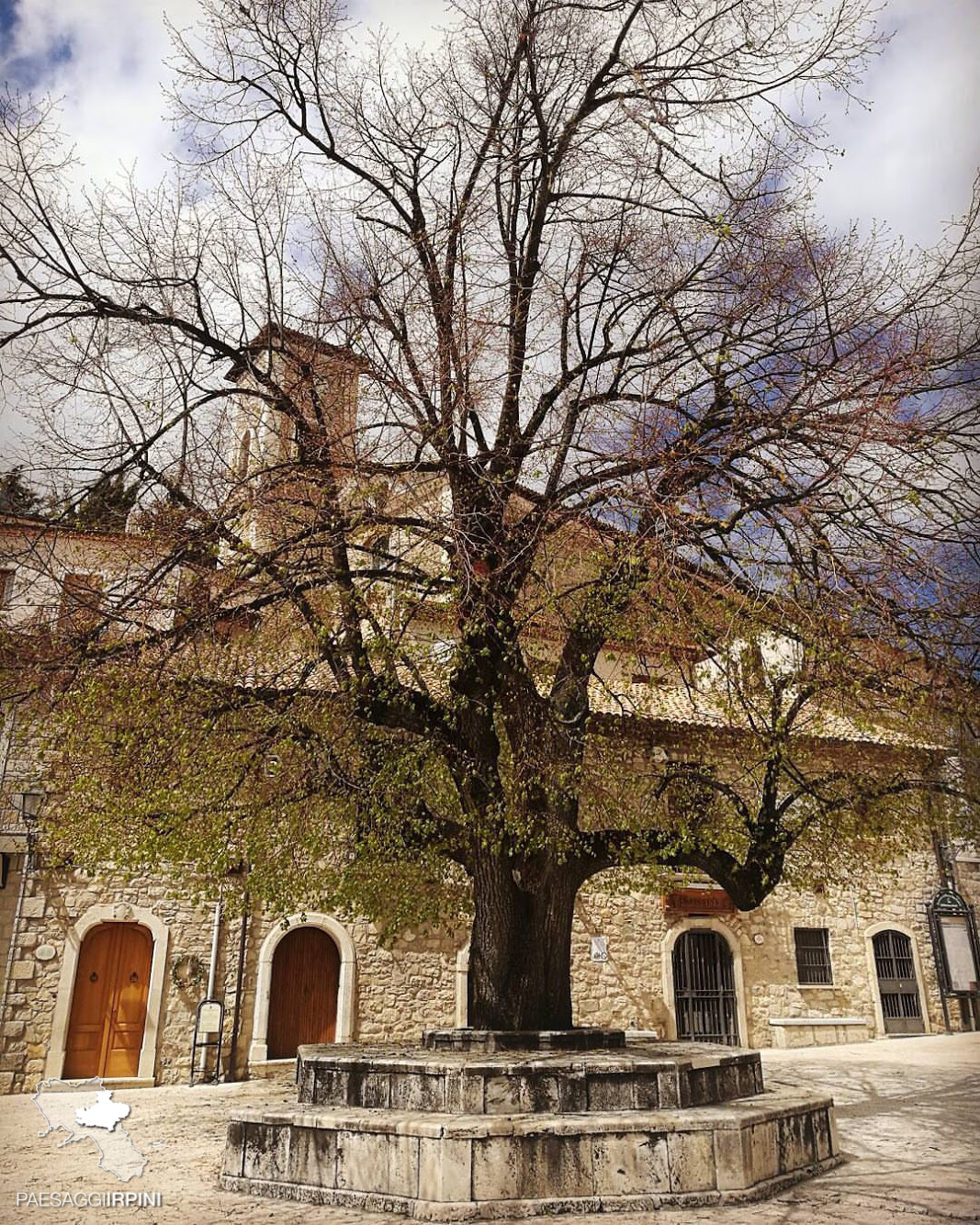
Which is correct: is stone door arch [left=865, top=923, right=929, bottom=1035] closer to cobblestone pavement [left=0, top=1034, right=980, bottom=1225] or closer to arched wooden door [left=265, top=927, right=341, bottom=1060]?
cobblestone pavement [left=0, top=1034, right=980, bottom=1225]

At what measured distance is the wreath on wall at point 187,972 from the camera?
12.8 meters

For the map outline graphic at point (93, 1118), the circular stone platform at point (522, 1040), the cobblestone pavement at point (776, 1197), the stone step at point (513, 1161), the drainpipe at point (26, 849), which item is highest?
the drainpipe at point (26, 849)

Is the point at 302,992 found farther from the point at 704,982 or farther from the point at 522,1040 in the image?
the point at 522,1040

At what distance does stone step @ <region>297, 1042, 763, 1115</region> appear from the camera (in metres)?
5.78

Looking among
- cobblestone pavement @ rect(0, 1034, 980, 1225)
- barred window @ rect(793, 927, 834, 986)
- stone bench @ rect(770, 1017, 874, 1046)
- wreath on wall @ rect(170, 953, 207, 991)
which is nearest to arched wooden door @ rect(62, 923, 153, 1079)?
wreath on wall @ rect(170, 953, 207, 991)

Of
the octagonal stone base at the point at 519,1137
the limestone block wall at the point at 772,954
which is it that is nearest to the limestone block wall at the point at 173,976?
the limestone block wall at the point at 772,954

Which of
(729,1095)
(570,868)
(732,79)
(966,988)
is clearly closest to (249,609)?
(570,868)

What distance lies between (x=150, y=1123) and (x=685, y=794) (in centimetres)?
624

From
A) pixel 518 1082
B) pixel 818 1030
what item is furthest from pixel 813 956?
pixel 518 1082

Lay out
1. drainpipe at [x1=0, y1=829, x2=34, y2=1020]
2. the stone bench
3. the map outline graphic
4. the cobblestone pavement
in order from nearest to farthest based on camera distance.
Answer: the cobblestone pavement < the map outline graphic < drainpipe at [x1=0, y1=829, x2=34, y2=1020] < the stone bench

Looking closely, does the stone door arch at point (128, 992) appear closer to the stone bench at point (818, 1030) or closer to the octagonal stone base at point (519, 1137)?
the octagonal stone base at point (519, 1137)

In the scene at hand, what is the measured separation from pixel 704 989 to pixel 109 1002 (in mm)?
9525

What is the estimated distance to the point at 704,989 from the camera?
1581 centimetres

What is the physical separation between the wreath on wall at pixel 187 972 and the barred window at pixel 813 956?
1035cm
